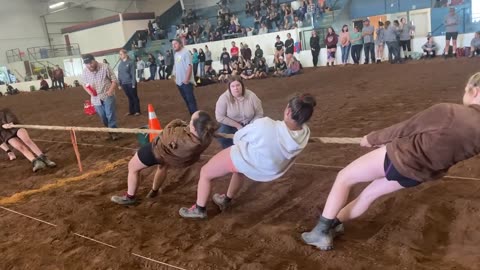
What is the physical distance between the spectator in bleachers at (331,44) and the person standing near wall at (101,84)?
478 inches

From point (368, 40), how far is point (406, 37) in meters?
1.39

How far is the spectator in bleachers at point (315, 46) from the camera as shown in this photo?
59.5 feet

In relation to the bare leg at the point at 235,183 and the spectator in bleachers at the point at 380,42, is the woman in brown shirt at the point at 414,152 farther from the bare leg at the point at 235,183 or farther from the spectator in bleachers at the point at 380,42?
the spectator in bleachers at the point at 380,42

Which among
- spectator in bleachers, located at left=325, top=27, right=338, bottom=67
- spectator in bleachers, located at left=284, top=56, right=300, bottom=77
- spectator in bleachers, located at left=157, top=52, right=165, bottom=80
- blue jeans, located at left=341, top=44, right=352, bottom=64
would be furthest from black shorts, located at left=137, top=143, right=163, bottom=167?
spectator in bleachers, located at left=157, top=52, right=165, bottom=80

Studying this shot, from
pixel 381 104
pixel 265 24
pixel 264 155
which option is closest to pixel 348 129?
pixel 381 104

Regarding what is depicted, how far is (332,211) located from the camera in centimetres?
303

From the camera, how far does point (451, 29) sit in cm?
1491

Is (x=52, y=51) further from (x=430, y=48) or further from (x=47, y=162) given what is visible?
(x=47, y=162)

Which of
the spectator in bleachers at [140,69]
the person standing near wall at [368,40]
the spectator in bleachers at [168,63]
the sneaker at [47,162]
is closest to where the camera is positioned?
the sneaker at [47,162]

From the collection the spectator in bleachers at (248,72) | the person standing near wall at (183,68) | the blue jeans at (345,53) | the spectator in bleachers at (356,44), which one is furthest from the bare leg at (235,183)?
the blue jeans at (345,53)

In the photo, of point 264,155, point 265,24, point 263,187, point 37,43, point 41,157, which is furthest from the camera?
point 37,43

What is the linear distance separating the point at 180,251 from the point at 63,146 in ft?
16.9

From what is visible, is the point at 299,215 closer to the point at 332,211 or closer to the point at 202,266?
the point at 332,211

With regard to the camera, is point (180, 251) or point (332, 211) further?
point (180, 251)
